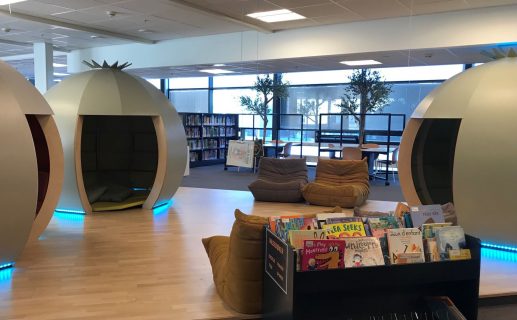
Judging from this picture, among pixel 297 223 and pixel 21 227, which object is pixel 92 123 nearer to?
pixel 21 227

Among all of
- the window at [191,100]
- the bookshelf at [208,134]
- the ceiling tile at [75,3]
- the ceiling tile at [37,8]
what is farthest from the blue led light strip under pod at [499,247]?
the window at [191,100]

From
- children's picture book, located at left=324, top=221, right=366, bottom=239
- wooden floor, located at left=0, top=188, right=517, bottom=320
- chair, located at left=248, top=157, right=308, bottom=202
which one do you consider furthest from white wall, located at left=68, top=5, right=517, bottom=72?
children's picture book, located at left=324, top=221, right=366, bottom=239

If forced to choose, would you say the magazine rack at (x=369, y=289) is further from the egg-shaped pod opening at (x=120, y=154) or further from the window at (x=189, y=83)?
the window at (x=189, y=83)

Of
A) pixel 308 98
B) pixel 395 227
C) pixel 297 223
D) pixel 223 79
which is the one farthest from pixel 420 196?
pixel 223 79

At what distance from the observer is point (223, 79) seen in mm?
16562

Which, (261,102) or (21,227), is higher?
(261,102)

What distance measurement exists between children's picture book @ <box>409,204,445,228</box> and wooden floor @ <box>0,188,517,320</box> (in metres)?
1.07

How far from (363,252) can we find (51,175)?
3.54m

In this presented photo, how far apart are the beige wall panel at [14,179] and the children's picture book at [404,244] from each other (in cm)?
313

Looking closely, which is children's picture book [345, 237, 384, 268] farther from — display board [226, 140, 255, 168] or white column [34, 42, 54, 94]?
white column [34, 42, 54, 94]

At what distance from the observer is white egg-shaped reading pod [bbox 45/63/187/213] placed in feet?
21.2

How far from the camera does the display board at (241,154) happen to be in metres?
12.7

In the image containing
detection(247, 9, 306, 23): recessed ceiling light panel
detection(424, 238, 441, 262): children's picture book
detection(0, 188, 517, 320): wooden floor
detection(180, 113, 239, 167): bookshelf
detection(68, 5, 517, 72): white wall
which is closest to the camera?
detection(424, 238, 441, 262): children's picture book

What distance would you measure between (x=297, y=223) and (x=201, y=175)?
30.6ft
